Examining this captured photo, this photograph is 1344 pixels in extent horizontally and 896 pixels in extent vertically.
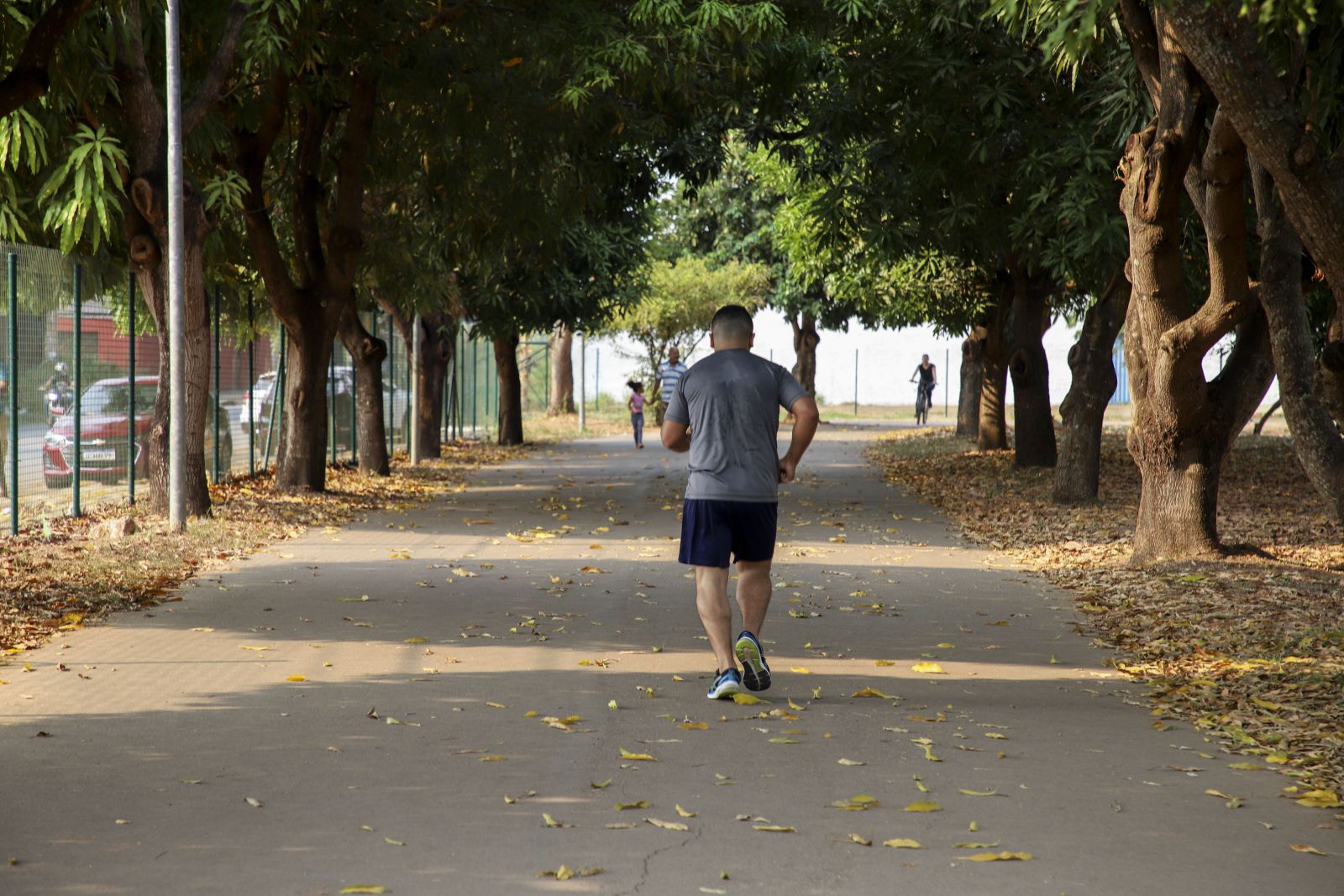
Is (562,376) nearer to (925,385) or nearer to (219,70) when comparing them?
(925,385)

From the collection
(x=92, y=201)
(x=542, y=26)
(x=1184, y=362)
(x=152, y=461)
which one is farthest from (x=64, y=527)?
(x=1184, y=362)

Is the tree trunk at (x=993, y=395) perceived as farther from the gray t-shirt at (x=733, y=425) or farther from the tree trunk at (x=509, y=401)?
the gray t-shirt at (x=733, y=425)

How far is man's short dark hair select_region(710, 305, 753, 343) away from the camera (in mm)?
7613

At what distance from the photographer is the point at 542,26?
15.8 metres

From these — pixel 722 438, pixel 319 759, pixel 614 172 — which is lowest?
pixel 319 759

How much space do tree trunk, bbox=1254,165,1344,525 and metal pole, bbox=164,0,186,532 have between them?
9.00m

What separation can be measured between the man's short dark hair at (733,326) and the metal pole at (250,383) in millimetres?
13568

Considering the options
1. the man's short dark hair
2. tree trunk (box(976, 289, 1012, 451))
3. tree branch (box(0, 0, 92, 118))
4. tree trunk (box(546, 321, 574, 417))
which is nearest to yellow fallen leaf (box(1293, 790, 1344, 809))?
the man's short dark hair

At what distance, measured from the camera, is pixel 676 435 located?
755 cm

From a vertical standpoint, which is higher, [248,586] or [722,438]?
[722,438]

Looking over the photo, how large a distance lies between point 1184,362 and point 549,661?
584 centimetres

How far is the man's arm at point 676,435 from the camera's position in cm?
754

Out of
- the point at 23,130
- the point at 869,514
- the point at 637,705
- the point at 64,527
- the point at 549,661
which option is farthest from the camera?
the point at 869,514

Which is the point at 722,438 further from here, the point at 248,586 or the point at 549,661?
the point at 248,586
